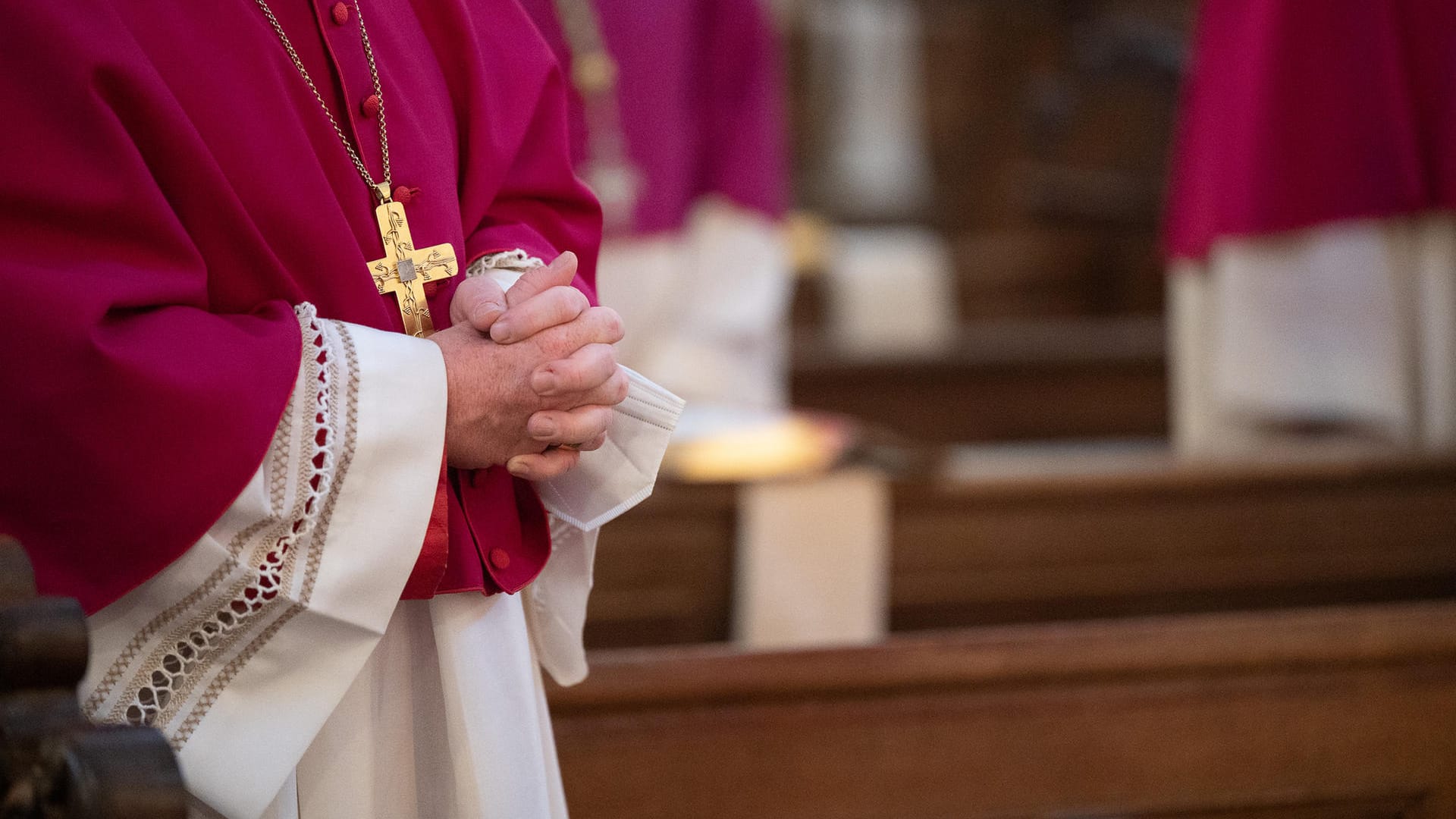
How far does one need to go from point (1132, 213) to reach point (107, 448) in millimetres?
7201

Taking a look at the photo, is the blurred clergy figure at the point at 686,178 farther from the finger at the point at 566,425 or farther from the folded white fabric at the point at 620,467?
the finger at the point at 566,425

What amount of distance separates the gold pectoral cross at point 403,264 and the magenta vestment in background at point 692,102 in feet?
6.80

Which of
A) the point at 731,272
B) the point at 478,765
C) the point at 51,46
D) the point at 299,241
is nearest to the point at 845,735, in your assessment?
the point at 478,765

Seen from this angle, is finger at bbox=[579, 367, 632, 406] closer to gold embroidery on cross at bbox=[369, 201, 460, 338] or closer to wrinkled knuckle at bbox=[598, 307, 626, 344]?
wrinkled knuckle at bbox=[598, 307, 626, 344]

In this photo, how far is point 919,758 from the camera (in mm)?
1956

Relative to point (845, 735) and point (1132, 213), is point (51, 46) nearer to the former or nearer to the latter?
point (845, 735)

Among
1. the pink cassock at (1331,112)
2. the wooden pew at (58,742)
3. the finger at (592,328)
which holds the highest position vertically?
the pink cassock at (1331,112)

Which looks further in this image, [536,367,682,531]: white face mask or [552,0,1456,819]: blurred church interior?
[552,0,1456,819]: blurred church interior

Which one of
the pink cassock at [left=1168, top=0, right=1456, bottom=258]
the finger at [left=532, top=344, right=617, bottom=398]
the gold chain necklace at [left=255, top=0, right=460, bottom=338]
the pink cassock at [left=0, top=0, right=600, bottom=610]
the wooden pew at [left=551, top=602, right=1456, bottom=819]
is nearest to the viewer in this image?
the pink cassock at [left=0, top=0, right=600, bottom=610]

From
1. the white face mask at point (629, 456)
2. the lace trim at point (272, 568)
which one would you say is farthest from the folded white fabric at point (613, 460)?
the lace trim at point (272, 568)

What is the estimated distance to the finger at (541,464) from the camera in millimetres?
1182

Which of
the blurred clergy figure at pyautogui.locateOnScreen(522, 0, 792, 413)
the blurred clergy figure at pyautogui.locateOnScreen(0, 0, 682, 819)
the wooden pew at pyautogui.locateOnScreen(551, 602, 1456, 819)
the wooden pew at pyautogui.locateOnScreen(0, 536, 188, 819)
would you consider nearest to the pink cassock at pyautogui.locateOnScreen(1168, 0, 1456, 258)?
the wooden pew at pyautogui.locateOnScreen(551, 602, 1456, 819)

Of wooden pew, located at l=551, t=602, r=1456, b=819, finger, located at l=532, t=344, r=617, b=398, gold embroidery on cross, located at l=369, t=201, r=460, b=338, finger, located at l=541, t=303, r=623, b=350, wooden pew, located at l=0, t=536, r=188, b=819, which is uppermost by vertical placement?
gold embroidery on cross, located at l=369, t=201, r=460, b=338

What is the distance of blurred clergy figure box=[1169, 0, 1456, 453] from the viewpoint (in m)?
2.92
